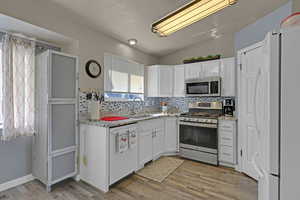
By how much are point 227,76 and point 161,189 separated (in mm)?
2540

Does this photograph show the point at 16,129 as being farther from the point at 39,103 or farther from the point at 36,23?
the point at 36,23

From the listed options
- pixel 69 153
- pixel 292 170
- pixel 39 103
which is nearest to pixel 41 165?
pixel 69 153

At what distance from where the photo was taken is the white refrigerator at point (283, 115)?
2.92ft

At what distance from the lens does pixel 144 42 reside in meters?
3.39

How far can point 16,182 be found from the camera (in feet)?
7.25

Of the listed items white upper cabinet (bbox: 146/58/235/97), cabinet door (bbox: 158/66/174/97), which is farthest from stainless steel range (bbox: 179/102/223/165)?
cabinet door (bbox: 158/66/174/97)

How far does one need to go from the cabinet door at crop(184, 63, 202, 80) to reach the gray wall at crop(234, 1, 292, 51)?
844 millimetres

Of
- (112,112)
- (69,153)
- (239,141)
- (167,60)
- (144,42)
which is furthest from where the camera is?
(167,60)

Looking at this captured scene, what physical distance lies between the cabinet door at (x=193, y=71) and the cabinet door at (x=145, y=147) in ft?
5.46

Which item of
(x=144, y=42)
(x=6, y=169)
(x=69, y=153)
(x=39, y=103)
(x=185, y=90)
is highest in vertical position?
(x=144, y=42)

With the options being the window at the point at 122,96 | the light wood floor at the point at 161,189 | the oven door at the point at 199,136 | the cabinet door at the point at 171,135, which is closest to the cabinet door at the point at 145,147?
the light wood floor at the point at 161,189

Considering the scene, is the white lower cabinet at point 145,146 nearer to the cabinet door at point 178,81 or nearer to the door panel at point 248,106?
the cabinet door at point 178,81

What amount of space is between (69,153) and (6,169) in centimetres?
86

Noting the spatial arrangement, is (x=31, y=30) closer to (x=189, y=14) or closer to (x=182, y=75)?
(x=189, y=14)
